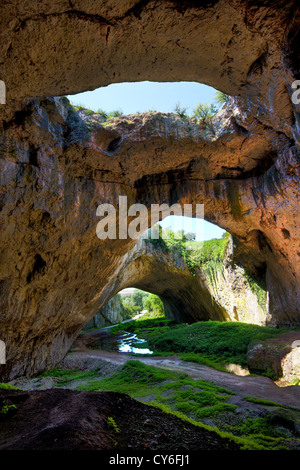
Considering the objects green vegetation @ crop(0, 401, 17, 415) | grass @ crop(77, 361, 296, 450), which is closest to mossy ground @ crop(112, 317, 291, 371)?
grass @ crop(77, 361, 296, 450)

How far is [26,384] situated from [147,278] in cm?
1592

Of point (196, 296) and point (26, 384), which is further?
point (196, 296)

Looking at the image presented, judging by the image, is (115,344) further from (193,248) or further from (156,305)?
(156,305)

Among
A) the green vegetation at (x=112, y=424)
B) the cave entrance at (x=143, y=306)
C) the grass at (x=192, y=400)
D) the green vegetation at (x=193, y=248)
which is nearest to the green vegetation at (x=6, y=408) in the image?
the green vegetation at (x=112, y=424)

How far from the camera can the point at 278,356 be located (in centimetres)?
785

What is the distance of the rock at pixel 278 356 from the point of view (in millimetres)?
7129

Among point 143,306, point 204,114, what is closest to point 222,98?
point 204,114

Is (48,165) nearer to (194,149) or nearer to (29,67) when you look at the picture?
(29,67)

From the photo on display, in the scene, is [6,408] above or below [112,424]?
above

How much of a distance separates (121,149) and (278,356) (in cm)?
890

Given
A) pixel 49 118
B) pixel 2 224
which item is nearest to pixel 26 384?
pixel 2 224

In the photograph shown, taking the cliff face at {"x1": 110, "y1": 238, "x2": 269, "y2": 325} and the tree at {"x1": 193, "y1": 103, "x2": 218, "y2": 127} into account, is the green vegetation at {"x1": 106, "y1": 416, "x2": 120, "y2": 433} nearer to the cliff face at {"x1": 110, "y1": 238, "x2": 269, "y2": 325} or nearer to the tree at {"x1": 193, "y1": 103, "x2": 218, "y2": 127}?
the tree at {"x1": 193, "y1": 103, "x2": 218, "y2": 127}
